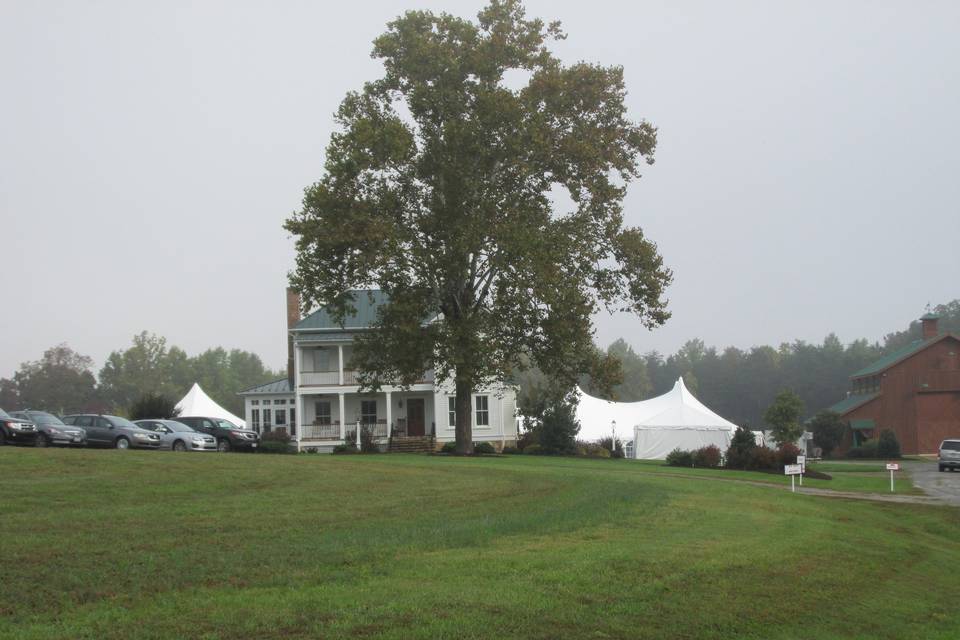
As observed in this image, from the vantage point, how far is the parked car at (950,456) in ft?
153

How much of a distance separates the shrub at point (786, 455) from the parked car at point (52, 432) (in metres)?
25.6

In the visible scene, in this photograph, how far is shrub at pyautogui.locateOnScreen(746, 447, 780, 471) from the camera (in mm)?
39625

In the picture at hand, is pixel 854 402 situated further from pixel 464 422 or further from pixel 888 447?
pixel 464 422

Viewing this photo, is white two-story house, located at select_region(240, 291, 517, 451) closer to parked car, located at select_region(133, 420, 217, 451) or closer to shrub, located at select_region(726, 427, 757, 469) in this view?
parked car, located at select_region(133, 420, 217, 451)

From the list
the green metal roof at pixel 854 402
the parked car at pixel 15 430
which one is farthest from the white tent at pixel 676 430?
the parked car at pixel 15 430

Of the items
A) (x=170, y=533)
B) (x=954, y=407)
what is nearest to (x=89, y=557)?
(x=170, y=533)

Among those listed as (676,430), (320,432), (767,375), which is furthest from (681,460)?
(767,375)

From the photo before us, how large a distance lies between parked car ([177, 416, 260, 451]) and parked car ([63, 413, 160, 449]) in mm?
4576

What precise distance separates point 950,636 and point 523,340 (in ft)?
86.3

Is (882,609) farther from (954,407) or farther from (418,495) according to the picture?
(954,407)

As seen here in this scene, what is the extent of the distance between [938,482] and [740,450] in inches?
293

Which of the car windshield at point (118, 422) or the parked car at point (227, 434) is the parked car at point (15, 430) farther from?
the parked car at point (227, 434)

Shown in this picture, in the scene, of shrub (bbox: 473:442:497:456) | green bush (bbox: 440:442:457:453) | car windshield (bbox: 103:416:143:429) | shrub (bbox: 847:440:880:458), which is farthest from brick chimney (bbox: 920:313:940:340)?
car windshield (bbox: 103:416:143:429)

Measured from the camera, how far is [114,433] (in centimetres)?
3575
